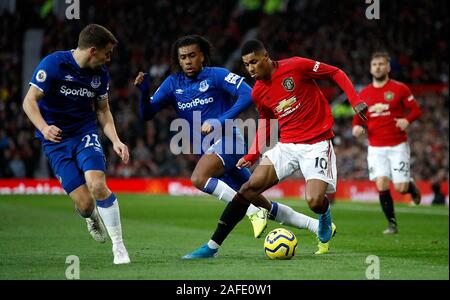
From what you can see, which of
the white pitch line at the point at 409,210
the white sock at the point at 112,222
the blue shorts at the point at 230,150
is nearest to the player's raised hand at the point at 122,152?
the white sock at the point at 112,222

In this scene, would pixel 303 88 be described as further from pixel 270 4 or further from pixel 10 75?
pixel 270 4

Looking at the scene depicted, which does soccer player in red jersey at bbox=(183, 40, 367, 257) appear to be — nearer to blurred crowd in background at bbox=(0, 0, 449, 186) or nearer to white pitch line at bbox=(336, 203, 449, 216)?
white pitch line at bbox=(336, 203, 449, 216)

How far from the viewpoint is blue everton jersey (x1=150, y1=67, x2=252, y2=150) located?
9.43m

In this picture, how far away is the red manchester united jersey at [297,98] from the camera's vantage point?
8719 millimetres

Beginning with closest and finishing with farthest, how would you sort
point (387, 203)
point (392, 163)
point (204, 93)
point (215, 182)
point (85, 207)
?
point (85, 207), point (215, 182), point (204, 93), point (387, 203), point (392, 163)

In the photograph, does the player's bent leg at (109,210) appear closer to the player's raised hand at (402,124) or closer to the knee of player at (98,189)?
the knee of player at (98,189)

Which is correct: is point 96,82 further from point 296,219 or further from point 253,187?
point 296,219

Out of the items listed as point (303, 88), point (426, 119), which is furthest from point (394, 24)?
point (303, 88)

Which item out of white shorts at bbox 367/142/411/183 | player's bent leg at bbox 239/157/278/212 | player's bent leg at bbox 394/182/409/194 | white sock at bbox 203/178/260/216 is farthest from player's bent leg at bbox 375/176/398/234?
player's bent leg at bbox 239/157/278/212

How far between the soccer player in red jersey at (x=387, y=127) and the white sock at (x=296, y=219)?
4153 mm

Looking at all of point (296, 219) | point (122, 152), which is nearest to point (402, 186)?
point (296, 219)

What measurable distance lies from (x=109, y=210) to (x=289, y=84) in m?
2.30

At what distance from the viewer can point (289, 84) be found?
8711 millimetres
